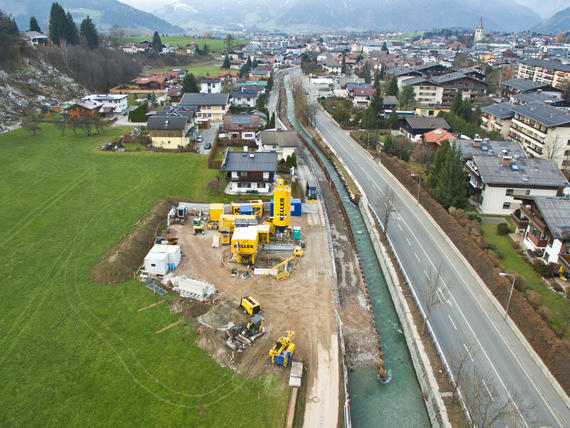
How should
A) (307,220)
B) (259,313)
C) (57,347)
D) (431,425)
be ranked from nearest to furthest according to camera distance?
(431,425) < (57,347) < (259,313) < (307,220)

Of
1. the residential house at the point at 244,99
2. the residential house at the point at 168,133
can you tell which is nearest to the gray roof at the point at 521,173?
the residential house at the point at 168,133

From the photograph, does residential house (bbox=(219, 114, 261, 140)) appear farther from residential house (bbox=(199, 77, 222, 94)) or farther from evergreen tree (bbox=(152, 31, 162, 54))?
evergreen tree (bbox=(152, 31, 162, 54))

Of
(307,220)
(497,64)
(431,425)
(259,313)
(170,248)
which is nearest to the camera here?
(431,425)

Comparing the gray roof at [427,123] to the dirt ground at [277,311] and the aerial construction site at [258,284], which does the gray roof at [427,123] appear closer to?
the aerial construction site at [258,284]

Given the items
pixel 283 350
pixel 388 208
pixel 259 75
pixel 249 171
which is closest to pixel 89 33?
pixel 259 75

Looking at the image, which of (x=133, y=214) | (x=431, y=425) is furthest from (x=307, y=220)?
(x=431, y=425)

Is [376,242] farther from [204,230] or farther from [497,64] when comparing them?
[497,64]
